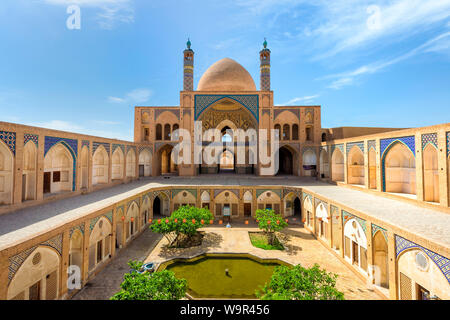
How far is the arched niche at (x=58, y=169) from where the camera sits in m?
8.00

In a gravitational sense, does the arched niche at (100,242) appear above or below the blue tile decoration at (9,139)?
below

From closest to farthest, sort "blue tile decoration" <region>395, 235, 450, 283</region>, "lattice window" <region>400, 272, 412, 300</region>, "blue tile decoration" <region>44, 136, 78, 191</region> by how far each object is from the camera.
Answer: "blue tile decoration" <region>395, 235, 450, 283</region> < "lattice window" <region>400, 272, 412, 300</region> < "blue tile decoration" <region>44, 136, 78, 191</region>

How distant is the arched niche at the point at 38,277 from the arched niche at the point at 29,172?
3.53 m

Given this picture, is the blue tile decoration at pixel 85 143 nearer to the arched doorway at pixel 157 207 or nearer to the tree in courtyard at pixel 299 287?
the arched doorway at pixel 157 207

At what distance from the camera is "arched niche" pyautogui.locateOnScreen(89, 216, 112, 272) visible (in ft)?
21.1

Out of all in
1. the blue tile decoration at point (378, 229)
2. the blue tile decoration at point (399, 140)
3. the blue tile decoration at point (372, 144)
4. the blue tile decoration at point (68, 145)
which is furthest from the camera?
the blue tile decoration at point (372, 144)

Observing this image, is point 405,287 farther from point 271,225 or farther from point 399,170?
point 399,170

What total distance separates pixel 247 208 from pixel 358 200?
5.88 metres

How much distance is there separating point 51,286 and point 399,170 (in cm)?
1228

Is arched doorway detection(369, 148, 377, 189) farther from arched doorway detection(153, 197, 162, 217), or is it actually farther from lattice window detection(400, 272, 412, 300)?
arched doorway detection(153, 197, 162, 217)

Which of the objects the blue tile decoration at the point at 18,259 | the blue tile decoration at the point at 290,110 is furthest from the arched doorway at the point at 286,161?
the blue tile decoration at the point at 18,259

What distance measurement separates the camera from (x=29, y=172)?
7.07 m

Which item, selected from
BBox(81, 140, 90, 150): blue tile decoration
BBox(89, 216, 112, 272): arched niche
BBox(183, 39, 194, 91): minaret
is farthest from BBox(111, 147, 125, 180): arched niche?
BBox(183, 39, 194, 91): minaret

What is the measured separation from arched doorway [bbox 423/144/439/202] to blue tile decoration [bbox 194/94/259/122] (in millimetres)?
10169
